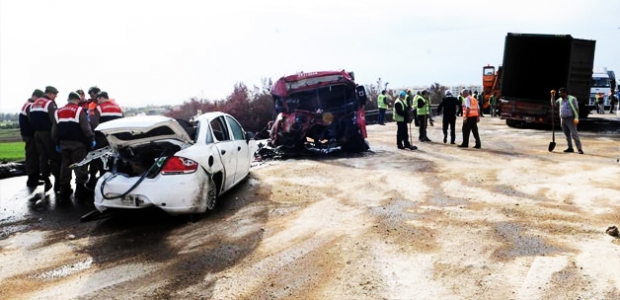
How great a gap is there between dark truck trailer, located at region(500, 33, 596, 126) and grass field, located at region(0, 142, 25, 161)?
53.3ft

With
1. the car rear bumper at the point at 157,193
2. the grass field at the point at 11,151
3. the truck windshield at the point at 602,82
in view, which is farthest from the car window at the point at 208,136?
the truck windshield at the point at 602,82

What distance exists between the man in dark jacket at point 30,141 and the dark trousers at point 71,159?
1536 millimetres

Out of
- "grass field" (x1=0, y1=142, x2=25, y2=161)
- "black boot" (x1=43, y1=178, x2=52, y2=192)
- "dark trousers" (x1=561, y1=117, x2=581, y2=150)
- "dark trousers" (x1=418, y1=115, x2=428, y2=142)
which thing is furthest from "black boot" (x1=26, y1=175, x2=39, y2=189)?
"dark trousers" (x1=561, y1=117, x2=581, y2=150)

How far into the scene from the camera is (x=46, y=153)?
9.15 metres

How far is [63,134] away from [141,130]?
9.38 ft

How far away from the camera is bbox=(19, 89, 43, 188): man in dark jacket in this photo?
9.38 meters

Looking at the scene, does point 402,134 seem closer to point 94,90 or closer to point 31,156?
point 94,90

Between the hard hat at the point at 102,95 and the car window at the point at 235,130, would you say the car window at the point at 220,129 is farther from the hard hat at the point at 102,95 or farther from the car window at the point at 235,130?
the hard hat at the point at 102,95

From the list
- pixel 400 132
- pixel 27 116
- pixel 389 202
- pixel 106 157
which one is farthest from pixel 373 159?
pixel 27 116

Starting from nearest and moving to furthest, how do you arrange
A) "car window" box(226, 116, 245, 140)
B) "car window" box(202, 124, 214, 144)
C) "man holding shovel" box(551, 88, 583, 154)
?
"car window" box(202, 124, 214, 144)
"car window" box(226, 116, 245, 140)
"man holding shovel" box(551, 88, 583, 154)

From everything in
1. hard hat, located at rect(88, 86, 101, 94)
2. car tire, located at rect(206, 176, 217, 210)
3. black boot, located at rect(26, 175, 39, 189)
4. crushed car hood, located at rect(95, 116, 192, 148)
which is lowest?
Answer: black boot, located at rect(26, 175, 39, 189)

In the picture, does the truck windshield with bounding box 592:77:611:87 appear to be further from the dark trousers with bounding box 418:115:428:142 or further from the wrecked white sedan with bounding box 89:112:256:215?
the wrecked white sedan with bounding box 89:112:256:215

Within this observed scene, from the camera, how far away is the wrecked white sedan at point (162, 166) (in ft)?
19.8

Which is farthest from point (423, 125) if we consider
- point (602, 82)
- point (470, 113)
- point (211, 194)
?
point (602, 82)
